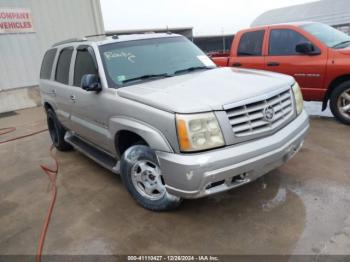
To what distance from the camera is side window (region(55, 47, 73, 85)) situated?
4441mm

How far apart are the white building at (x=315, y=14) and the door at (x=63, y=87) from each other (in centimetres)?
2037

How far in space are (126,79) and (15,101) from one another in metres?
8.75

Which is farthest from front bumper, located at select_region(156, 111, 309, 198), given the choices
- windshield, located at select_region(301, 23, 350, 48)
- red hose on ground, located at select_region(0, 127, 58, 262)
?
windshield, located at select_region(301, 23, 350, 48)

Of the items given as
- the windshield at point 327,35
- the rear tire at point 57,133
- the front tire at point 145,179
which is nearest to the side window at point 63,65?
the rear tire at point 57,133

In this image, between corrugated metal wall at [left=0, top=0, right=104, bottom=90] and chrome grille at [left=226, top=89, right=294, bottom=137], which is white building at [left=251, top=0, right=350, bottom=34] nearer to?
corrugated metal wall at [left=0, top=0, right=104, bottom=90]

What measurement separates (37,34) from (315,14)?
20.7 m

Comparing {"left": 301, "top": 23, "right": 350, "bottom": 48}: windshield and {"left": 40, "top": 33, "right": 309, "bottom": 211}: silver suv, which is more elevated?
{"left": 301, "top": 23, "right": 350, "bottom": 48}: windshield

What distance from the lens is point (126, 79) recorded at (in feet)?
11.2

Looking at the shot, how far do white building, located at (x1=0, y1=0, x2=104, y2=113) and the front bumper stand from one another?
9687 millimetres

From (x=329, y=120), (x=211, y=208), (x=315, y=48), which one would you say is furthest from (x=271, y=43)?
(x=211, y=208)

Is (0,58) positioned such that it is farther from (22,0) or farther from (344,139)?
(344,139)

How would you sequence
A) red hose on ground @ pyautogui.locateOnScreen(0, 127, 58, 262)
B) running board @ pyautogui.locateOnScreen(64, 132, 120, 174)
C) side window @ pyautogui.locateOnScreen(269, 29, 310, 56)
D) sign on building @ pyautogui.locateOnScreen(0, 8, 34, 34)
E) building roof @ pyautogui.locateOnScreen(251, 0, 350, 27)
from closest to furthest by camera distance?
red hose on ground @ pyautogui.locateOnScreen(0, 127, 58, 262)
running board @ pyautogui.locateOnScreen(64, 132, 120, 174)
side window @ pyautogui.locateOnScreen(269, 29, 310, 56)
sign on building @ pyautogui.locateOnScreen(0, 8, 34, 34)
building roof @ pyautogui.locateOnScreen(251, 0, 350, 27)


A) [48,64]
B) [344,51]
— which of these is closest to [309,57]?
[344,51]

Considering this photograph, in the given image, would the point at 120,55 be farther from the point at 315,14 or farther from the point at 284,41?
the point at 315,14
